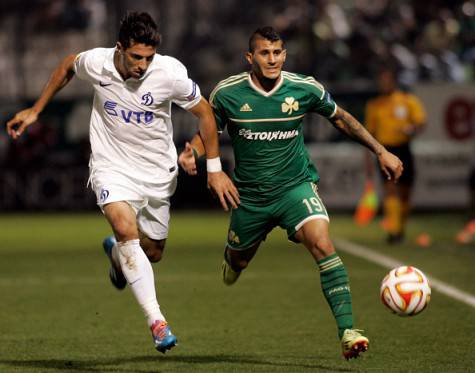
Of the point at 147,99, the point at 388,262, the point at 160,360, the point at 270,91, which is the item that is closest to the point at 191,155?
the point at 147,99

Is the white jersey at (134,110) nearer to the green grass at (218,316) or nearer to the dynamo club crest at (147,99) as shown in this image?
the dynamo club crest at (147,99)

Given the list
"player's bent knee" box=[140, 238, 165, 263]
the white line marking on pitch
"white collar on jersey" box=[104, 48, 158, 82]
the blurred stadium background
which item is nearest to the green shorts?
"player's bent knee" box=[140, 238, 165, 263]

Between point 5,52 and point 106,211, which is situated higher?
point 106,211

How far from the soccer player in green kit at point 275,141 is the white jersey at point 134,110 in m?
0.30

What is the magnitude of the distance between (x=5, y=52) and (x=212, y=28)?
370 cm

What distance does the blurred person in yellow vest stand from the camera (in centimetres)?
1514

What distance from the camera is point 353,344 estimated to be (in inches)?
256

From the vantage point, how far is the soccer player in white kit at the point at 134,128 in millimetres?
6820

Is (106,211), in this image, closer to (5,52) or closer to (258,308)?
(258,308)

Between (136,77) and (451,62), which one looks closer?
(136,77)

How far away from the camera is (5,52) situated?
20.2 m

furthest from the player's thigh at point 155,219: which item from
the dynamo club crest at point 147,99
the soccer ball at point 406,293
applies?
the soccer ball at point 406,293

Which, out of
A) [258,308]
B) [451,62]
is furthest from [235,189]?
[451,62]

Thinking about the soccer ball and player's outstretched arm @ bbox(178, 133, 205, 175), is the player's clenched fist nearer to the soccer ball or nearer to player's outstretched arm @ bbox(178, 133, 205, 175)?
player's outstretched arm @ bbox(178, 133, 205, 175)
